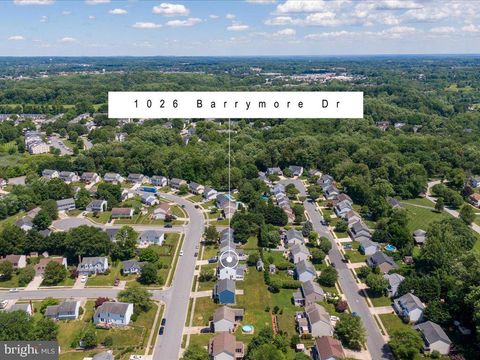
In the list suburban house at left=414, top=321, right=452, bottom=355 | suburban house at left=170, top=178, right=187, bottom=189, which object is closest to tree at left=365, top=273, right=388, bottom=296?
suburban house at left=414, top=321, right=452, bottom=355

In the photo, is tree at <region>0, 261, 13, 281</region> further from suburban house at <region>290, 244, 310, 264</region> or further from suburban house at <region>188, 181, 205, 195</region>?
suburban house at <region>188, 181, 205, 195</region>

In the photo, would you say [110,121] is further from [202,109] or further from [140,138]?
[202,109]

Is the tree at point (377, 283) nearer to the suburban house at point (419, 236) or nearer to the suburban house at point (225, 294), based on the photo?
the suburban house at point (225, 294)

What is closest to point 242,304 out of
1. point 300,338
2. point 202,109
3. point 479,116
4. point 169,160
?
point 300,338

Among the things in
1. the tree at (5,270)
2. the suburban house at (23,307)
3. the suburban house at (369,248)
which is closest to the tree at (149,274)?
the suburban house at (23,307)

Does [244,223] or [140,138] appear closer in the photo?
[244,223]

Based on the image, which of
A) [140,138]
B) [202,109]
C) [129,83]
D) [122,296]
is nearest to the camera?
[202,109]

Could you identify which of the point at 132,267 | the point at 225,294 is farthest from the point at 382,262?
the point at 132,267

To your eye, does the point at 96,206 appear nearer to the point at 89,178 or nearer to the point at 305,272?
the point at 89,178
